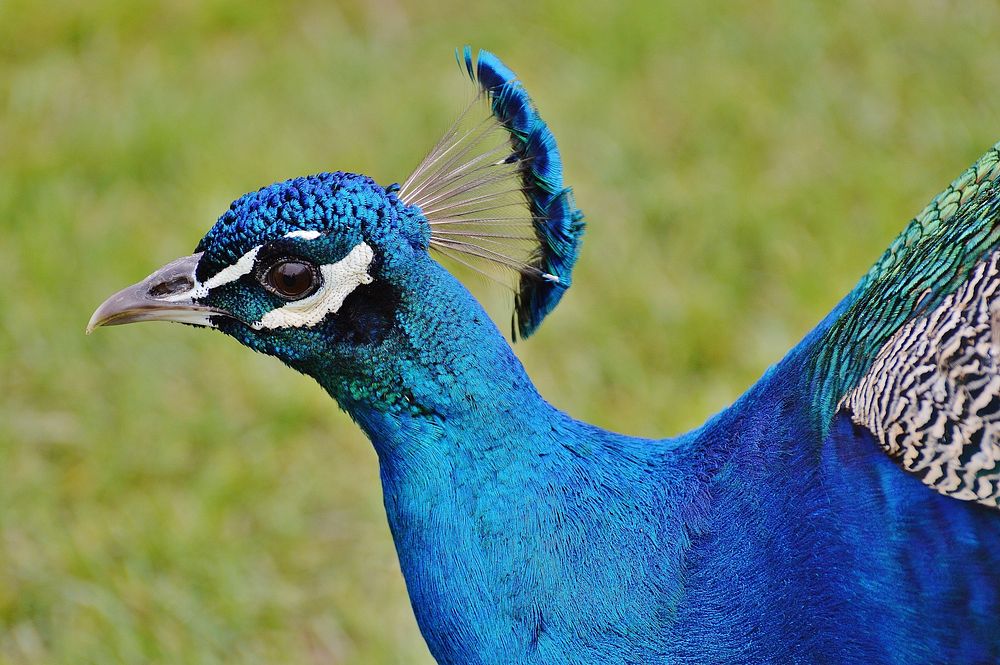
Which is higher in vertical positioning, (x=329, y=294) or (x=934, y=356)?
→ (x=329, y=294)

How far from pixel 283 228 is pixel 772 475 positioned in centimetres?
60

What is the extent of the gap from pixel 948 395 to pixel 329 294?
66 centimetres

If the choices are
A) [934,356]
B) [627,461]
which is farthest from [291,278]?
[934,356]

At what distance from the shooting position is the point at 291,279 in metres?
1.33

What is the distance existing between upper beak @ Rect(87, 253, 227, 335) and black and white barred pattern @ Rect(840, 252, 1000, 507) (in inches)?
29.0

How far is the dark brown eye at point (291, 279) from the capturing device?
4.33 feet

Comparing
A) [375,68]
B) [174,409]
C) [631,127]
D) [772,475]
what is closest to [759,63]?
[631,127]

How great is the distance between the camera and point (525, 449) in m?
1.33

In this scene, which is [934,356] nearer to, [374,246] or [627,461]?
[627,461]

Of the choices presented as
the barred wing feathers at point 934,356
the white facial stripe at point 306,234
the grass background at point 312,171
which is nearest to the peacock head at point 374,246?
the white facial stripe at point 306,234

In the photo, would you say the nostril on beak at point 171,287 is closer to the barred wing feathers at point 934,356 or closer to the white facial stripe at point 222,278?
the white facial stripe at point 222,278

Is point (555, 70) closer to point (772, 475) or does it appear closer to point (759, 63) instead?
point (759, 63)

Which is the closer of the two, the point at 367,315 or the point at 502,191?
the point at 367,315

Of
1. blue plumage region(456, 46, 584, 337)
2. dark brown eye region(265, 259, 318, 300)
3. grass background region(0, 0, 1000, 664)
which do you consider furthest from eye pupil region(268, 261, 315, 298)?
grass background region(0, 0, 1000, 664)
